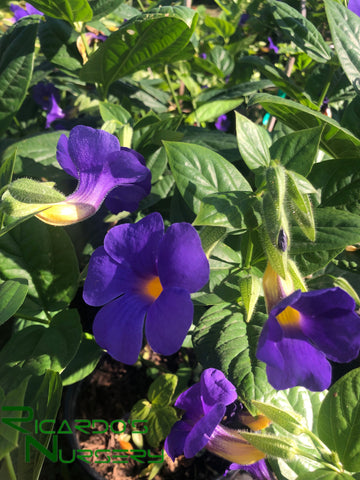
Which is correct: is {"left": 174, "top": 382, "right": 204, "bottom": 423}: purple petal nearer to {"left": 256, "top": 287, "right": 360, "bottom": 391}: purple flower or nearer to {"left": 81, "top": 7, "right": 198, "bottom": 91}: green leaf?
{"left": 256, "top": 287, "right": 360, "bottom": 391}: purple flower

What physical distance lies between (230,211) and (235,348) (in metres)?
0.22

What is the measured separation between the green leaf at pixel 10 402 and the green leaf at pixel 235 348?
283 mm

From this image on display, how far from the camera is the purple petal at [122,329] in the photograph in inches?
20.9

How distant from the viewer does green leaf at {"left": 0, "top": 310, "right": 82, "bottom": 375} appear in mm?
678

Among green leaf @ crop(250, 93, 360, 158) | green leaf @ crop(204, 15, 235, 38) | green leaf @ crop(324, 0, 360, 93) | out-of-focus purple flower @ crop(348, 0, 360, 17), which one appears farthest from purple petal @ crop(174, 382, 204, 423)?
green leaf @ crop(204, 15, 235, 38)

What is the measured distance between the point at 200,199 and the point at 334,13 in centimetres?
45

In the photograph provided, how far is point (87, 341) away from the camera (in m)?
0.89

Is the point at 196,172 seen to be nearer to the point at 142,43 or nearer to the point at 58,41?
the point at 142,43

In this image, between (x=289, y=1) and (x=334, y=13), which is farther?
(x=289, y=1)

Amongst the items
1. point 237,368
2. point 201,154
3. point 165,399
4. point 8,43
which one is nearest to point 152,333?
point 237,368

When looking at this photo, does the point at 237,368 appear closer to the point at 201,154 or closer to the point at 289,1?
the point at 201,154

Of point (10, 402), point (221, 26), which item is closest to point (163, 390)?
point (10, 402)

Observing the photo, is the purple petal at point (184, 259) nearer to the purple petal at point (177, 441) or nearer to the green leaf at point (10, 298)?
the green leaf at point (10, 298)

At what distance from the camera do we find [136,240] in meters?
0.54
